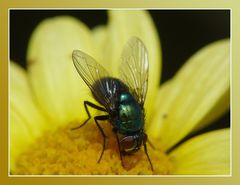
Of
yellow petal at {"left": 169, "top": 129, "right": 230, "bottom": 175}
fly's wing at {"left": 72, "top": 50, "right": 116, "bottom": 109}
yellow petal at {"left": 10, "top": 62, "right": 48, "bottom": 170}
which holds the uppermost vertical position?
fly's wing at {"left": 72, "top": 50, "right": 116, "bottom": 109}

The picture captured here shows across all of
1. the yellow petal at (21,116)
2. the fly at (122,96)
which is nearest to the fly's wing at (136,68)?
the fly at (122,96)

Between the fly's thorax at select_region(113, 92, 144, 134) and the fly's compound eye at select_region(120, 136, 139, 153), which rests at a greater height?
the fly's thorax at select_region(113, 92, 144, 134)

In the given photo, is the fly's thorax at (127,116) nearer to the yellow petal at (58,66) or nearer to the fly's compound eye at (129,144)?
the fly's compound eye at (129,144)

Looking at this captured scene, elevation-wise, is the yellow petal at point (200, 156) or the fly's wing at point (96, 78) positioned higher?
the fly's wing at point (96, 78)

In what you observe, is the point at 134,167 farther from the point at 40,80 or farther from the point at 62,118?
the point at 40,80

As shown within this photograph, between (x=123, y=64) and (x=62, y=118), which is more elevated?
(x=123, y=64)

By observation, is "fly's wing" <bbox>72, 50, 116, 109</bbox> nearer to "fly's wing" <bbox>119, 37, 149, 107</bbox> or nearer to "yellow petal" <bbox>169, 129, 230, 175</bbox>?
"fly's wing" <bbox>119, 37, 149, 107</bbox>

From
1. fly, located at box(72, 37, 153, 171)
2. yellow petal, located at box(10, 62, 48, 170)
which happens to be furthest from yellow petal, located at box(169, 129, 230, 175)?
yellow petal, located at box(10, 62, 48, 170)
